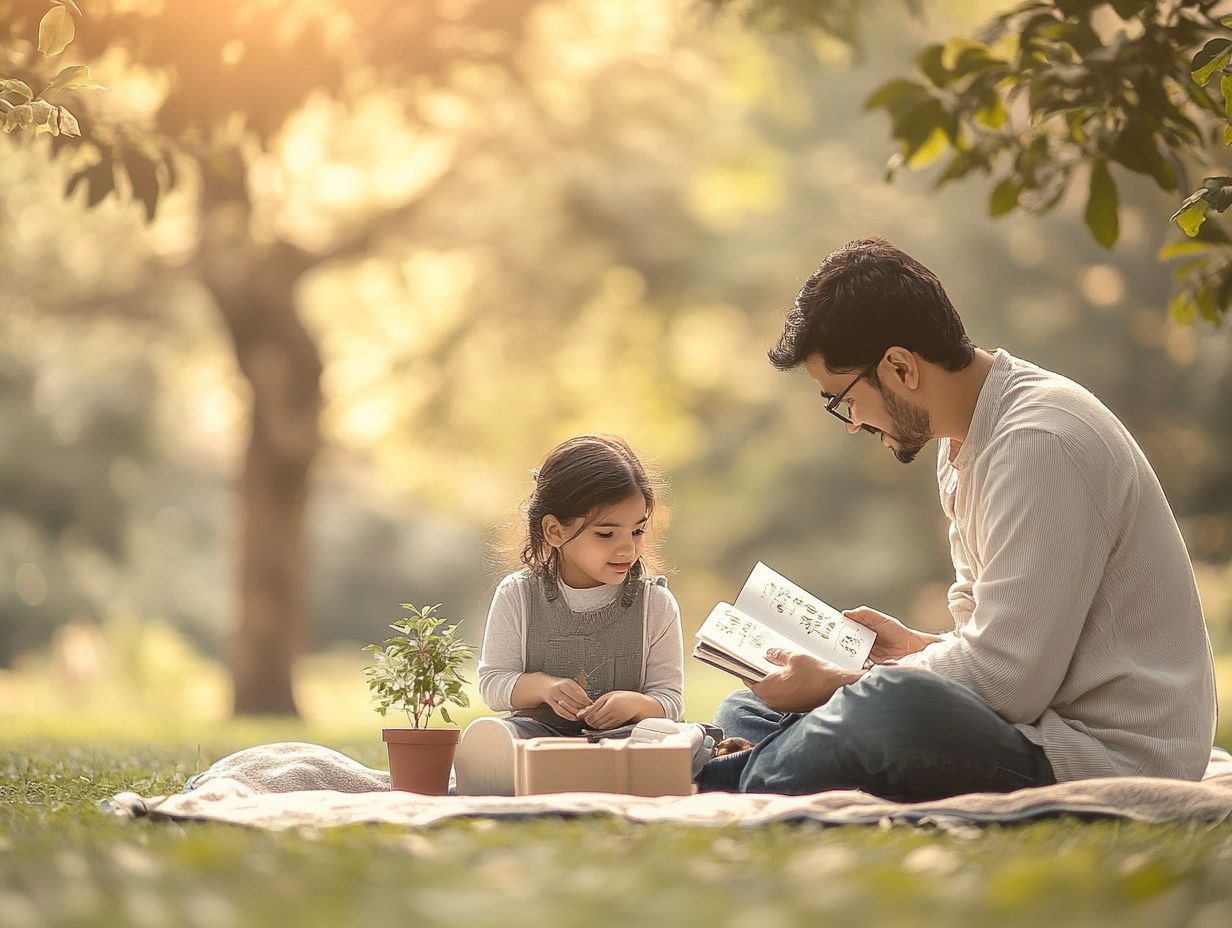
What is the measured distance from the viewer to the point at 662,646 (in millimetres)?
3965

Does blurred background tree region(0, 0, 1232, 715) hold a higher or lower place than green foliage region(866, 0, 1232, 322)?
higher

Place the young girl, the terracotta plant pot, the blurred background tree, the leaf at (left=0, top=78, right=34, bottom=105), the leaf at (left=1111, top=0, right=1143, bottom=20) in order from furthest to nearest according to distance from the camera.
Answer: the blurred background tree, the young girl, the terracotta plant pot, the leaf at (left=1111, top=0, right=1143, bottom=20), the leaf at (left=0, top=78, right=34, bottom=105)

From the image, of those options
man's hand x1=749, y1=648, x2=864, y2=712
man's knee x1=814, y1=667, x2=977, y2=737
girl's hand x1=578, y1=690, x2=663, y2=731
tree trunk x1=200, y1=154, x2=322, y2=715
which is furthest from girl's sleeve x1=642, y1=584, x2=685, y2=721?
tree trunk x1=200, y1=154, x2=322, y2=715

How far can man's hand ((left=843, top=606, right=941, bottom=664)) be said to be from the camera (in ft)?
11.8

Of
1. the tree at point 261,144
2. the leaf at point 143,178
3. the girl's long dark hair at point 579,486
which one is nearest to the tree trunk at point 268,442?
the tree at point 261,144

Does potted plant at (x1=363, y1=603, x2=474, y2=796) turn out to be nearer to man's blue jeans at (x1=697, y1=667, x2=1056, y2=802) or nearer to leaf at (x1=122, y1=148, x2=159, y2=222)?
man's blue jeans at (x1=697, y1=667, x2=1056, y2=802)

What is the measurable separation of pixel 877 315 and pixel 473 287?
867 centimetres

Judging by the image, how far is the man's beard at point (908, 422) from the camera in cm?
327

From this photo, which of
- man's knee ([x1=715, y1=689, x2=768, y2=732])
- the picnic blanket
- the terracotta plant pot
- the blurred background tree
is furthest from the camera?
the blurred background tree

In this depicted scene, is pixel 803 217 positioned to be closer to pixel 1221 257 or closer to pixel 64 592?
pixel 64 592

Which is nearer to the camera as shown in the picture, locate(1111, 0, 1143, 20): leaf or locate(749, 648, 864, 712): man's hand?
locate(749, 648, 864, 712): man's hand

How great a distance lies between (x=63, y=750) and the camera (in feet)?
16.0

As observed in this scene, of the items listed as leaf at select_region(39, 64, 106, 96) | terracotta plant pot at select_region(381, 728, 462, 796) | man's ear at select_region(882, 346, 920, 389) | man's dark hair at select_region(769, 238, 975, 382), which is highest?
leaf at select_region(39, 64, 106, 96)

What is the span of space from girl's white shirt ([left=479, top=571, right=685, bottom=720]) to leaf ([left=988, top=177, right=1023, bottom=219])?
1441mm
